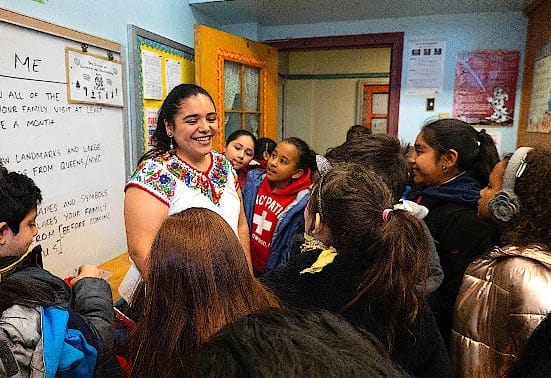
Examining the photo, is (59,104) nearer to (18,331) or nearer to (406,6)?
(18,331)

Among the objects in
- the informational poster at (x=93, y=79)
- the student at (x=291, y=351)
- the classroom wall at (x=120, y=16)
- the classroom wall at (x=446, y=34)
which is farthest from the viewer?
the classroom wall at (x=446, y=34)

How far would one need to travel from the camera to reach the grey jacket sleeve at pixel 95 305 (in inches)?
38.3

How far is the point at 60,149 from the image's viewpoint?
167 cm

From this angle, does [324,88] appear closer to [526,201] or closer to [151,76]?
[151,76]

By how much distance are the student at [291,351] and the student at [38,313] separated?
61 centimetres

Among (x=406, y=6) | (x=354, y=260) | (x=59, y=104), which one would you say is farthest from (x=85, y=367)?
(x=406, y=6)

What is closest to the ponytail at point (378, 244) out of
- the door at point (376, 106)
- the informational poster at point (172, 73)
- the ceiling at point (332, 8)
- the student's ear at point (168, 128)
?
the student's ear at point (168, 128)

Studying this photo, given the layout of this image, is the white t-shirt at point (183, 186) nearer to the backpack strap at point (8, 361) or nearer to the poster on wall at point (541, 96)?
the backpack strap at point (8, 361)

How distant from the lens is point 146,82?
2.21 metres

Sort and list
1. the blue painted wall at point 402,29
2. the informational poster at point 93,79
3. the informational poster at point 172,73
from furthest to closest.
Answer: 1. the informational poster at point 172,73
2. the blue painted wall at point 402,29
3. the informational poster at point 93,79

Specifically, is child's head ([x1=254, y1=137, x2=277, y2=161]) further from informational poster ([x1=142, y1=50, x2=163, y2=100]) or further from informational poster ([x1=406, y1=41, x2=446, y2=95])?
informational poster ([x1=406, y1=41, x2=446, y2=95])

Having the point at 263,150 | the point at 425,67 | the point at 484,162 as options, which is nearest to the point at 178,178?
the point at 484,162

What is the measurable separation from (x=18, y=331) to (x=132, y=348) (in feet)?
0.80

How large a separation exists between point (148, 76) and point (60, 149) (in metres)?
0.75
